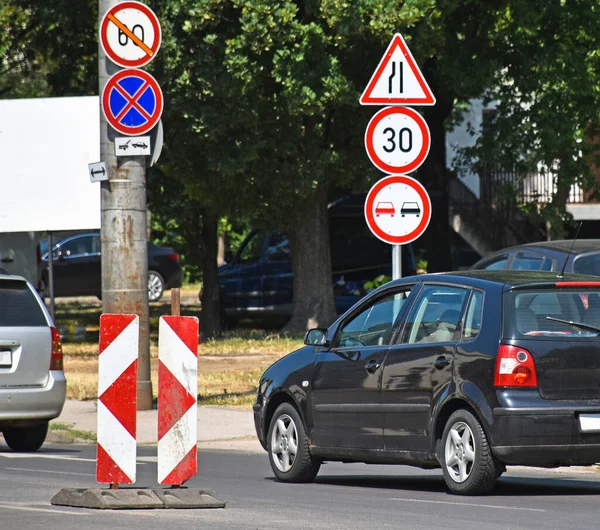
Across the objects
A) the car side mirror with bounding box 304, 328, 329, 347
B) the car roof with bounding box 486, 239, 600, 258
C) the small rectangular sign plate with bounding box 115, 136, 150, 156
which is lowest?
the car side mirror with bounding box 304, 328, 329, 347

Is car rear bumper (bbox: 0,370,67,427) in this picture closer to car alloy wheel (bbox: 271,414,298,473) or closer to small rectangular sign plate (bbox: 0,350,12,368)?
small rectangular sign plate (bbox: 0,350,12,368)

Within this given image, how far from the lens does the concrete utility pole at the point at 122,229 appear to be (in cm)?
1612

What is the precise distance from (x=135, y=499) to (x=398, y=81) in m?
4.86

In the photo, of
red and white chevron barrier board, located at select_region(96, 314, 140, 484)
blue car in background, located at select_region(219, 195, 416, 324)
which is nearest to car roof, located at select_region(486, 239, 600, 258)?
red and white chevron barrier board, located at select_region(96, 314, 140, 484)

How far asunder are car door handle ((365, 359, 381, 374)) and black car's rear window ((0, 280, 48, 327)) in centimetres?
374

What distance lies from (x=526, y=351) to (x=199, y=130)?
52.5 feet

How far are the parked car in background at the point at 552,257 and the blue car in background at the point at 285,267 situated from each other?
1265 centimetres

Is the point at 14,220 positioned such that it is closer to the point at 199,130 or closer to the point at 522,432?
the point at 199,130

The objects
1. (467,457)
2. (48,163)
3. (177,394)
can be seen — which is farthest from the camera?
(48,163)

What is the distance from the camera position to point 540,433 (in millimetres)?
9383

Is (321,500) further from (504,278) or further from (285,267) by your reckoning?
(285,267)

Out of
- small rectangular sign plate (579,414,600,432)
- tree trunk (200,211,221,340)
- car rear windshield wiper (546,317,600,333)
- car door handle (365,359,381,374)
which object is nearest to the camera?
small rectangular sign plate (579,414,600,432)

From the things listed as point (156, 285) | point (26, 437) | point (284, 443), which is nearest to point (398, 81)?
point (284, 443)

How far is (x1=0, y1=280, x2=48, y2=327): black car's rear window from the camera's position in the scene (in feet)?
42.6
